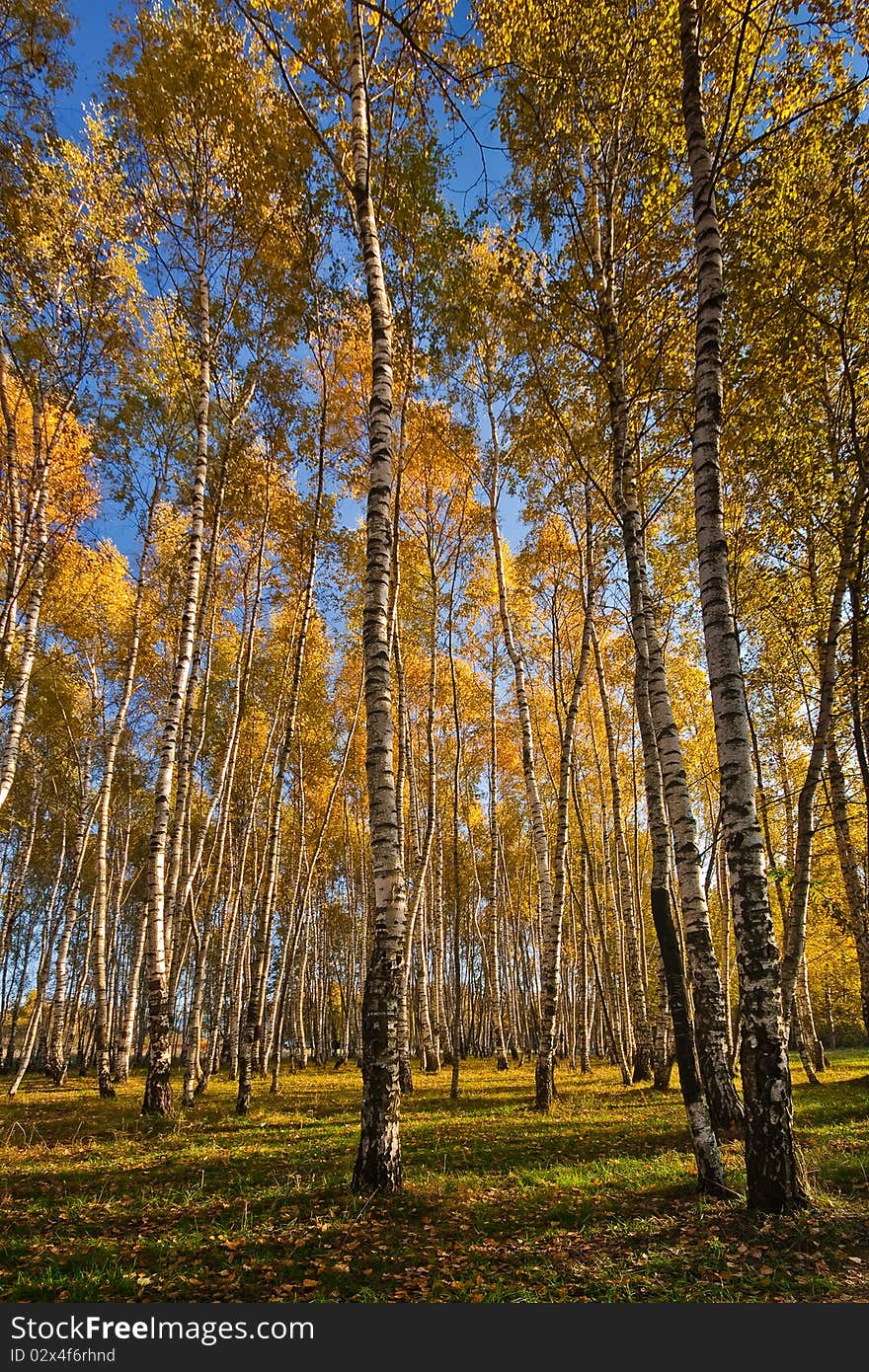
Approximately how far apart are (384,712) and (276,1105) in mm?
9641

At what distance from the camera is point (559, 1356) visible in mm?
3086

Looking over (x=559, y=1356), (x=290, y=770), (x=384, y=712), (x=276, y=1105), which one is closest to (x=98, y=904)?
(x=276, y=1105)

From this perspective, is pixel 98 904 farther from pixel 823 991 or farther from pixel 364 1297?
pixel 823 991

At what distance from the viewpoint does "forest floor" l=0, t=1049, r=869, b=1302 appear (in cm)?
368

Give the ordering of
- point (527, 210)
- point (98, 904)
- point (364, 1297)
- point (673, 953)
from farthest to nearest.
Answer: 1. point (98, 904)
2. point (527, 210)
3. point (673, 953)
4. point (364, 1297)

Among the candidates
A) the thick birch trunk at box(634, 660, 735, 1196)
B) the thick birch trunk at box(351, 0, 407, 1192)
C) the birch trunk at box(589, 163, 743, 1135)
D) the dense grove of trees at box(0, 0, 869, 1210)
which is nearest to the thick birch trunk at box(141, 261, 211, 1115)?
the dense grove of trees at box(0, 0, 869, 1210)

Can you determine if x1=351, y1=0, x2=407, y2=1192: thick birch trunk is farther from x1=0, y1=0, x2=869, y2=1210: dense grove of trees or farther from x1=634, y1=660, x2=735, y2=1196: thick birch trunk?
x1=634, y1=660, x2=735, y2=1196: thick birch trunk

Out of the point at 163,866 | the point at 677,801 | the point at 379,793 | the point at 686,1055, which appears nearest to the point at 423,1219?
the point at 686,1055

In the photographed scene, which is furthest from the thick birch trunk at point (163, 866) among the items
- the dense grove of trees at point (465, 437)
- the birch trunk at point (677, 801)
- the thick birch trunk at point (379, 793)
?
the birch trunk at point (677, 801)

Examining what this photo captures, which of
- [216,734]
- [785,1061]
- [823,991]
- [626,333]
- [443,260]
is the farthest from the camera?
[823,991]

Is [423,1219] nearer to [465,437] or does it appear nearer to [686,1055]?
[686,1055]

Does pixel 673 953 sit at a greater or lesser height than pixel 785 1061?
greater

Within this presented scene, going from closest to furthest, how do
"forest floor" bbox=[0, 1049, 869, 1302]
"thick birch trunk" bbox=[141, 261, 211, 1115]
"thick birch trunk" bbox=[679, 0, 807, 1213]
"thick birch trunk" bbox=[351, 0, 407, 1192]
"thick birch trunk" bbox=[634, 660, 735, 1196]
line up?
"forest floor" bbox=[0, 1049, 869, 1302], "thick birch trunk" bbox=[679, 0, 807, 1213], "thick birch trunk" bbox=[634, 660, 735, 1196], "thick birch trunk" bbox=[351, 0, 407, 1192], "thick birch trunk" bbox=[141, 261, 211, 1115]

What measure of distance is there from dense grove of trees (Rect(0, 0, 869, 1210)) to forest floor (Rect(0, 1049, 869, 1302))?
0.63 metres
